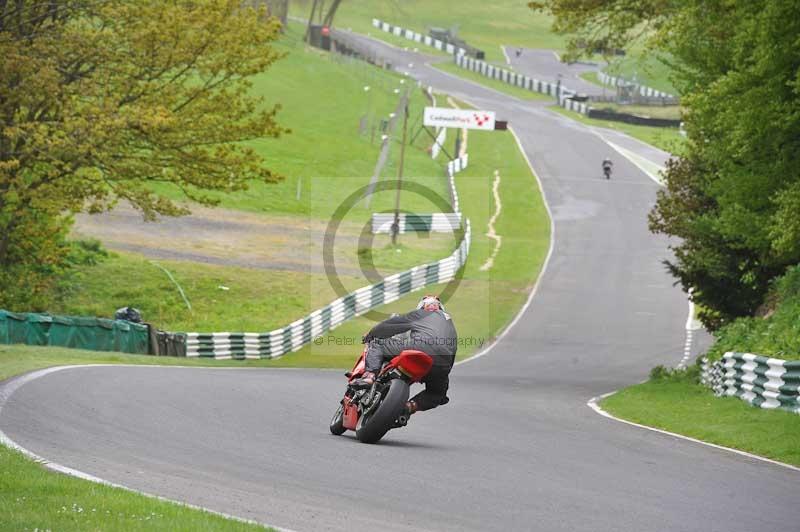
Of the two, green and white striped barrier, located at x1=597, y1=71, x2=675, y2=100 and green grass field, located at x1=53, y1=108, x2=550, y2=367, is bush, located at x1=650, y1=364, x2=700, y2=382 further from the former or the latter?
green and white striped barrier, located at x1=597, y1=71, x2=675, y2=100

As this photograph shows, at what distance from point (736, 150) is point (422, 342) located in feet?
40.3

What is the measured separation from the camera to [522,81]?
116000 millimetres

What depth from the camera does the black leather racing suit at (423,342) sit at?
12.6m

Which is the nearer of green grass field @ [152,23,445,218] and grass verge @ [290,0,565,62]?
green grass field @ [152,23,445,218]

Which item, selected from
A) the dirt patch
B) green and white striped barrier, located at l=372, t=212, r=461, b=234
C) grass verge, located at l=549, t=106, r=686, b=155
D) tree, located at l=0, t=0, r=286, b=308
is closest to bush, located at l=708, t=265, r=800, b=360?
tree, located at l=0, t=0, r=286, b=308

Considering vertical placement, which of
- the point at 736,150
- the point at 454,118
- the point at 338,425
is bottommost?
the point at 338,425

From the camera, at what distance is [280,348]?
109 ft

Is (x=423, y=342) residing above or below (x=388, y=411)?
above

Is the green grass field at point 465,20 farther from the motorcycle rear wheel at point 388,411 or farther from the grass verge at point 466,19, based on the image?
the motorcycle rear wheel at point 388,411

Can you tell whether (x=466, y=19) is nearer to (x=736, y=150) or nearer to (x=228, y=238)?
(x=228, y=238)

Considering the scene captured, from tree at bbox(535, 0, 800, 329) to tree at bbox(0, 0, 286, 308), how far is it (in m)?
12.6

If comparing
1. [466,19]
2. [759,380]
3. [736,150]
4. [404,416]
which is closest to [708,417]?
[759,380]

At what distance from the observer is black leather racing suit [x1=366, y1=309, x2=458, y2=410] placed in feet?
41.4

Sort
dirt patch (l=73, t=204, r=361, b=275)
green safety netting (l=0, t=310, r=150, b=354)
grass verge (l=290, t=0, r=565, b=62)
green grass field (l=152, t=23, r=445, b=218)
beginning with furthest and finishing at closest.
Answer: grass verge (l=290, t=0, r=565, b=62), green grass field (l=152, t=23, r=445, b=218), dirt patch (l=73, t=204, r=361, b=275), green safety netting (l=0, t=310, r=150, b=354)
